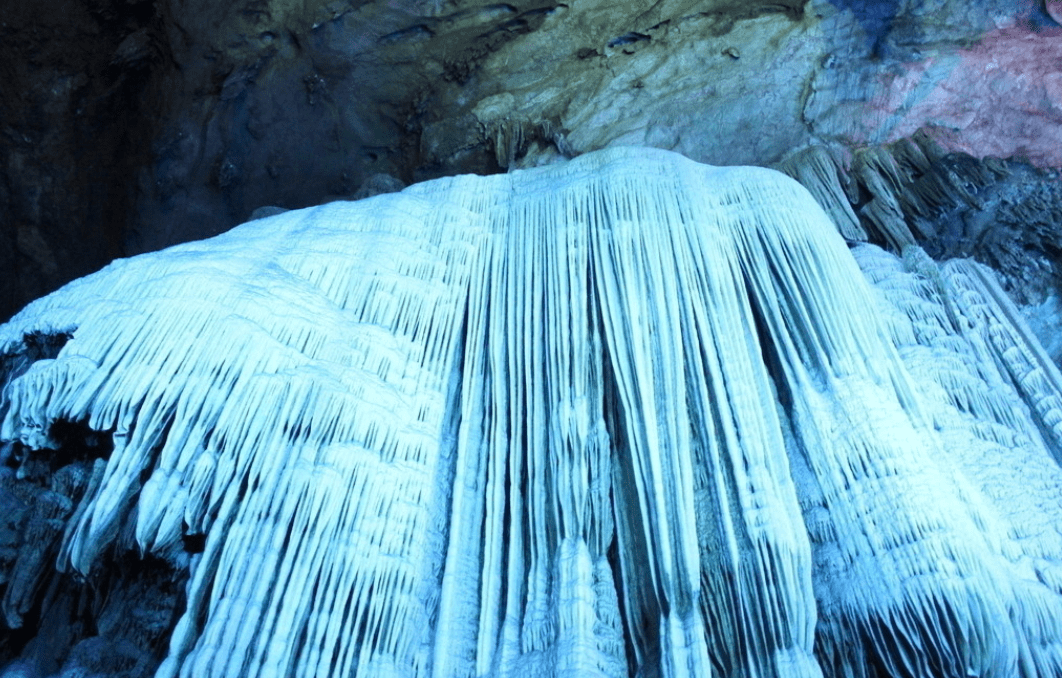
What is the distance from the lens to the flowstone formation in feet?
7.45

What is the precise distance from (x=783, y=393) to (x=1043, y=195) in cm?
204

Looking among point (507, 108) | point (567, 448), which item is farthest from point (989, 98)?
point (567, 448)

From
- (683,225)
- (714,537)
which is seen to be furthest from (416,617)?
(683,225)

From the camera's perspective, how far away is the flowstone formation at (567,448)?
7.45 ft

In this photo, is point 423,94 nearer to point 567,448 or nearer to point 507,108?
point 507,108

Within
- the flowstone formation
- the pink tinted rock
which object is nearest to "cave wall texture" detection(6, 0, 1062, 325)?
the pink tinted rock

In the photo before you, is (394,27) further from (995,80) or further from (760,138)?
(995,80)

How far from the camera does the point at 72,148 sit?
5.43 metres

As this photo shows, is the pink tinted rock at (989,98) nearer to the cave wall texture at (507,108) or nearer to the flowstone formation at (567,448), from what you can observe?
the cave wall texture at (507,108)

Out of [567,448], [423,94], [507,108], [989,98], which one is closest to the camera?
[567,448]

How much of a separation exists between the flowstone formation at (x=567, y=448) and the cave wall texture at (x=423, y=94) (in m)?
1.35

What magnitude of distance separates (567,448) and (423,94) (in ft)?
10.1

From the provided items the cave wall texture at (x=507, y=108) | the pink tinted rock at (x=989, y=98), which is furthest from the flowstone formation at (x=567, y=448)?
the pink tinted rock at (x=989, y=98)

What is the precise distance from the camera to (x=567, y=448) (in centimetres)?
273
